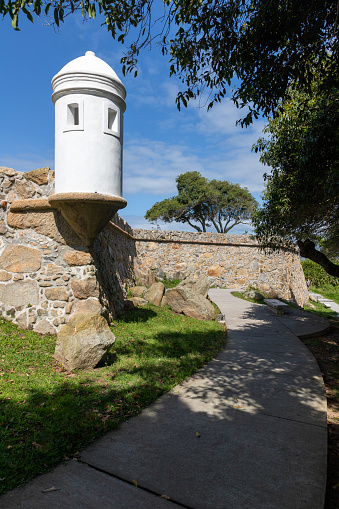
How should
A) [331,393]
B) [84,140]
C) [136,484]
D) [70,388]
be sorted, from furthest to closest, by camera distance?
[84,140], [331,393], [70,388], [136,484]

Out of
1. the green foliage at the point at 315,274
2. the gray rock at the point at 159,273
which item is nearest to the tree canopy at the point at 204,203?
the green foliage at the point at 315,274

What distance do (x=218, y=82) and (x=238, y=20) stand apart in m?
0.88

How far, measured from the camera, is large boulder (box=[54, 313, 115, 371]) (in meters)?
4.86

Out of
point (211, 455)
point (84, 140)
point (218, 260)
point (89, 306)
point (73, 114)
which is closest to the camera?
point (211, 455)

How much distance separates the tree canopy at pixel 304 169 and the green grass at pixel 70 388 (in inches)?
138

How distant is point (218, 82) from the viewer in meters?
5.28

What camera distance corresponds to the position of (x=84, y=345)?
16.0 ft

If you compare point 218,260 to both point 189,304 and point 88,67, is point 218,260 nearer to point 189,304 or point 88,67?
point 189,304

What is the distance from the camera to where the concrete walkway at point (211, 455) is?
2354mm

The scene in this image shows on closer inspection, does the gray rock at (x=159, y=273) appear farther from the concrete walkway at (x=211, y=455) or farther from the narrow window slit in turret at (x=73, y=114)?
the concrete walkway at (x=211, y=455)

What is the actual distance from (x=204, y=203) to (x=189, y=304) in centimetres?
2645

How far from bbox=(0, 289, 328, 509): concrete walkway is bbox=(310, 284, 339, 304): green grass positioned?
2307 centimetres

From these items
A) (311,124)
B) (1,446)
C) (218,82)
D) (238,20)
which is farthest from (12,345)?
(311,124)

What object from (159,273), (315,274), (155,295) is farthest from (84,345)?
(315,274)
